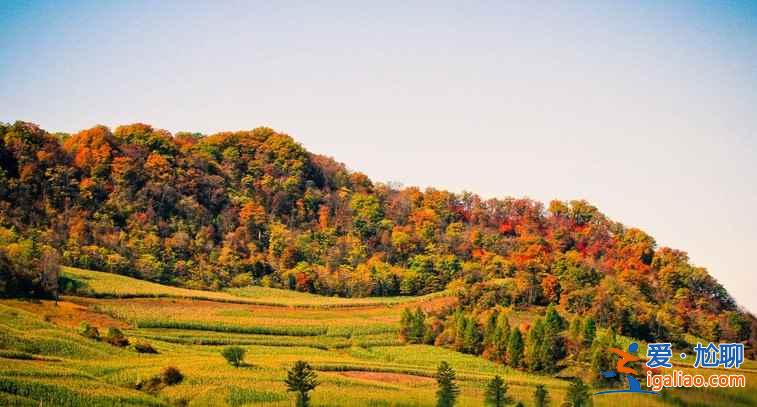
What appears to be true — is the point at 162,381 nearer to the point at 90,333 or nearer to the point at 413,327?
the point at 90,333

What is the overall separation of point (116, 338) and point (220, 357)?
8944 mm

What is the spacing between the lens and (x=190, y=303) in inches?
4023

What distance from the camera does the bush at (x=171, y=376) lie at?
211 feet

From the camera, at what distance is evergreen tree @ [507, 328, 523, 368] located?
85562 millimetres

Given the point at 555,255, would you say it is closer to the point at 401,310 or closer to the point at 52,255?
the point at 401,310

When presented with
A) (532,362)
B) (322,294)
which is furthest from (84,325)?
(322,294)

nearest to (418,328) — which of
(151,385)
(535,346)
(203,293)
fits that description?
(535,346)

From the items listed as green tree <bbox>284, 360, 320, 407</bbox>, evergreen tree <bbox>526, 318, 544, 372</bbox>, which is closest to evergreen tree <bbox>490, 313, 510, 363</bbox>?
evergreen tree <bbox>526, 318, 544, 372</bbox>

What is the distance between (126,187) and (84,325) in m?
54.1

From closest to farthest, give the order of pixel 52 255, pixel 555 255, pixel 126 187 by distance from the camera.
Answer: pixel 52 255, pixel 555 255, pixel 126 187

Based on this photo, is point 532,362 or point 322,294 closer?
point 532,362

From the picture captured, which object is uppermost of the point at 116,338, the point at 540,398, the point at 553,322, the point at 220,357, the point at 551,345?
the point at 553,322

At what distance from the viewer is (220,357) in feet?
253

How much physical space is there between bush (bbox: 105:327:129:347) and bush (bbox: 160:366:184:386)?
40.7 ft
